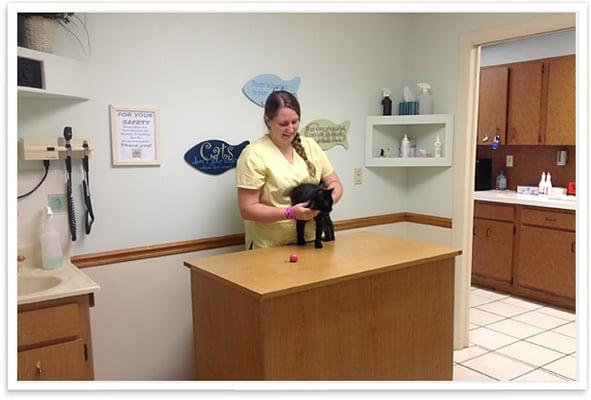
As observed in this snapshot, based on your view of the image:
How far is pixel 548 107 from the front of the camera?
3.96 metres

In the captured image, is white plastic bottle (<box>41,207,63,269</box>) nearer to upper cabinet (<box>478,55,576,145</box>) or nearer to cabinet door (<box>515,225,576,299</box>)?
cabinet door (<box>515,225,576,299</box>)

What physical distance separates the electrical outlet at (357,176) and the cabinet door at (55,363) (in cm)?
180

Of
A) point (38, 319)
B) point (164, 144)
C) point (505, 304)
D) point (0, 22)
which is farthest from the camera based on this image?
point (505, 304)

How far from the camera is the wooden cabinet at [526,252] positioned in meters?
3.71

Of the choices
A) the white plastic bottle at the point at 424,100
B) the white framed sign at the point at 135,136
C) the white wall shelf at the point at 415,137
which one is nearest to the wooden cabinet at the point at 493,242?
the white wall shelf at the point at 415,137

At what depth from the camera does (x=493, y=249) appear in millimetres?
4219

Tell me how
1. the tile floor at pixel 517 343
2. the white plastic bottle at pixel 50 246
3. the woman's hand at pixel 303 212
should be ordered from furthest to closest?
1. the tile floor at pixel 517 343
2. the woman's hand at pixel 303 212
3. the white plastic bottle at pixel 50 246

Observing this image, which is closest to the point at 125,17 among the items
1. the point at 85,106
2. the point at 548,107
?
the point at 85,106

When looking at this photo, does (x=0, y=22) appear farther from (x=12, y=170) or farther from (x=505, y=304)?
(x=505, y=304)

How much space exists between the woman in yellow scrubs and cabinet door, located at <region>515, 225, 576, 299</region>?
7.26 ft

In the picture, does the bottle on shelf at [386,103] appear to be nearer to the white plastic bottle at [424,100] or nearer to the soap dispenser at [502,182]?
the white plastic bottle at [424,100]

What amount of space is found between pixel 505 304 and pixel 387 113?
187 cm

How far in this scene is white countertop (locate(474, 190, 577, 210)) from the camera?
3.70m

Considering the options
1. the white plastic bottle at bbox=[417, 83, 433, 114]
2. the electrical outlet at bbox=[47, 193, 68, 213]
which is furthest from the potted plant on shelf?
the white plastic bottle at bbox=[417, 83, 433, 114]
